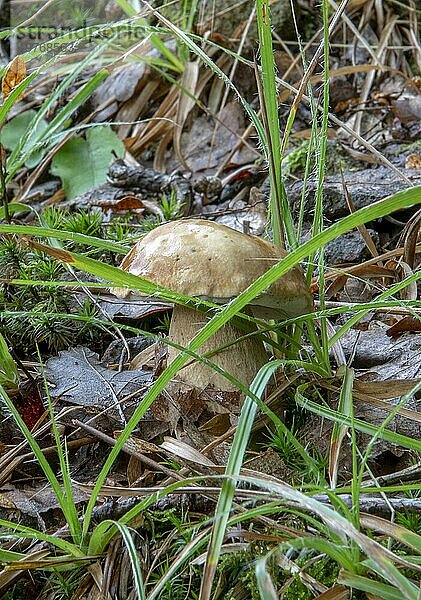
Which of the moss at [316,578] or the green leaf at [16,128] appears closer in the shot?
the moss at [316,578]

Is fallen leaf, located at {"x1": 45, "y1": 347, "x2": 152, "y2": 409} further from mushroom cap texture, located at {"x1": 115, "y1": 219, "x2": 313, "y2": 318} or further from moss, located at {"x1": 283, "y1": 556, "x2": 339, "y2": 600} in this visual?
moss, located at {"x1": 283, "y1": 556, "x2": 339, "y2": 600}

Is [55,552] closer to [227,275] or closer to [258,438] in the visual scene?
[258,438]

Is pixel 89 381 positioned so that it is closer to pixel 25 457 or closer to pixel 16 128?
pixel 25 457

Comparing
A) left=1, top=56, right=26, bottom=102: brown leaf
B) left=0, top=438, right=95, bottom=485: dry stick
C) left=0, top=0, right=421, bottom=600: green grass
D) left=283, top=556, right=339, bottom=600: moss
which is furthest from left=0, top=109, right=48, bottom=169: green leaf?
left=283, top=556, right=339, bottom=600: moss

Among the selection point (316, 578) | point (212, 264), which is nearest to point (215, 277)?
point (212, 264)

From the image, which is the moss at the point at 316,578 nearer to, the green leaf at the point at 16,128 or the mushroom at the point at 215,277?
the mushroom at the point at 215,277

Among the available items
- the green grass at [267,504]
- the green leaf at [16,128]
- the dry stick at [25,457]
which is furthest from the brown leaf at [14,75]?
the green leaf at [16,128]

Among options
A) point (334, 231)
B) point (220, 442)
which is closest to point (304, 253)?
point (334, 231)
